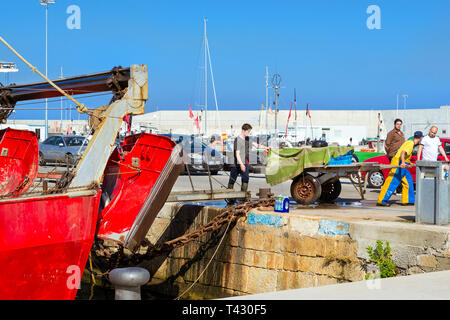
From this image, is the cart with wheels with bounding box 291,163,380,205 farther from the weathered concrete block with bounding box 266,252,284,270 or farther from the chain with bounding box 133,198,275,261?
the weathered concrete block with bounding box 266,252,284,270

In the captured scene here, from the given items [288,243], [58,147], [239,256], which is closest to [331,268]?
[288,243]

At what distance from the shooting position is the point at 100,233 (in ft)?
32.3

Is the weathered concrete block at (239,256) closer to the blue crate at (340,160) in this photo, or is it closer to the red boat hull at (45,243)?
the red boat hull at (45,243)

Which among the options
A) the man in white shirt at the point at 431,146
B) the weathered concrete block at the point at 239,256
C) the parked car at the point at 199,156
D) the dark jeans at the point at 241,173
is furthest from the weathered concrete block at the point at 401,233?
the parked car at the point at 199,156

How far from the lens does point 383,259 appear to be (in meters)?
8.25

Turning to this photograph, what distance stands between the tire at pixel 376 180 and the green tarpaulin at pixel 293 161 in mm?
6625

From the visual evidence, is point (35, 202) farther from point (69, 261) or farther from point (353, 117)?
Answer: point (353, 117)

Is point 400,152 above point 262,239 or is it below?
above

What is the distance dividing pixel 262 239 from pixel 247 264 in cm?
53

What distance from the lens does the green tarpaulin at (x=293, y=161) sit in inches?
471

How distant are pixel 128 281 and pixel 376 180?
48.9ft

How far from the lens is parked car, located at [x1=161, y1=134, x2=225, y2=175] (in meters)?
23.2

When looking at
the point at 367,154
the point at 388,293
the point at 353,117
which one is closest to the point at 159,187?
the point at 388,293

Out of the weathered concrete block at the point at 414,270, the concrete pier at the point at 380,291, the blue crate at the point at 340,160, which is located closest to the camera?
the concrete pier at the point at 380,291
